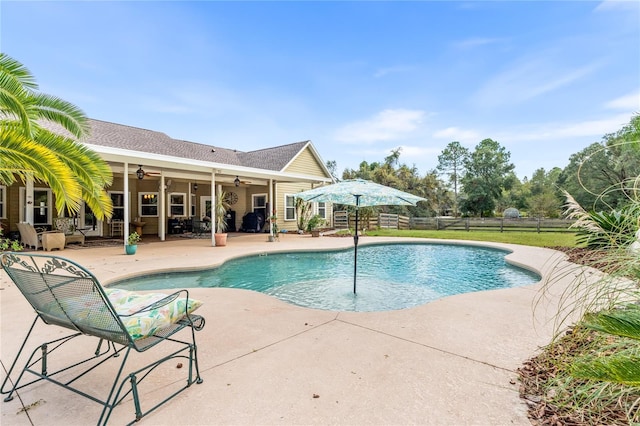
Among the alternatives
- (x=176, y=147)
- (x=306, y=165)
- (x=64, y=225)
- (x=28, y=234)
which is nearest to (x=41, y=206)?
(x=64, y=225)

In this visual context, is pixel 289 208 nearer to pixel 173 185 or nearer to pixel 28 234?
pixel 173 185

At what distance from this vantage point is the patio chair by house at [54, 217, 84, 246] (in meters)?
11.1

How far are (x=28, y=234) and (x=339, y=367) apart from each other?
493 inches

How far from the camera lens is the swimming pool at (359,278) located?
18.9ft

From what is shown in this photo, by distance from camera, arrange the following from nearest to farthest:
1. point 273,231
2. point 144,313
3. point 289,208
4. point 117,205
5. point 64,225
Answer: point 144,313 < point 64,225 < point 273,231 < point 117,205 < point 289,208

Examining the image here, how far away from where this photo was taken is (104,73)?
13.9m

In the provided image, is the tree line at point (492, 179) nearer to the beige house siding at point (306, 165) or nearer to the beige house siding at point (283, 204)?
the beige house siding at point (306, 165)

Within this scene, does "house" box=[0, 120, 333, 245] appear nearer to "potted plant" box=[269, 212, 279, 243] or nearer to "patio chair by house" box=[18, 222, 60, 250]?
"patio chair by house" box=[18, 222, 60, 250]

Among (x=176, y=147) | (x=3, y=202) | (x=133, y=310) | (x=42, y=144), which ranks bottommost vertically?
(x=133, y=310)

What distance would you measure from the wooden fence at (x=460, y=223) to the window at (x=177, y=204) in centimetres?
957

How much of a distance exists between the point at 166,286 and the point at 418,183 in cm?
2530

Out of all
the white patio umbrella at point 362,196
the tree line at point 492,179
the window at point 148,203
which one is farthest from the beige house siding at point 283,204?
the white patio umbrella at point 362,196

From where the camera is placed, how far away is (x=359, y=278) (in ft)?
23.9

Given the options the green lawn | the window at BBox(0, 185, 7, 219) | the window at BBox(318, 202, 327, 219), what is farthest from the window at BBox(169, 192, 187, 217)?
the green lawn
